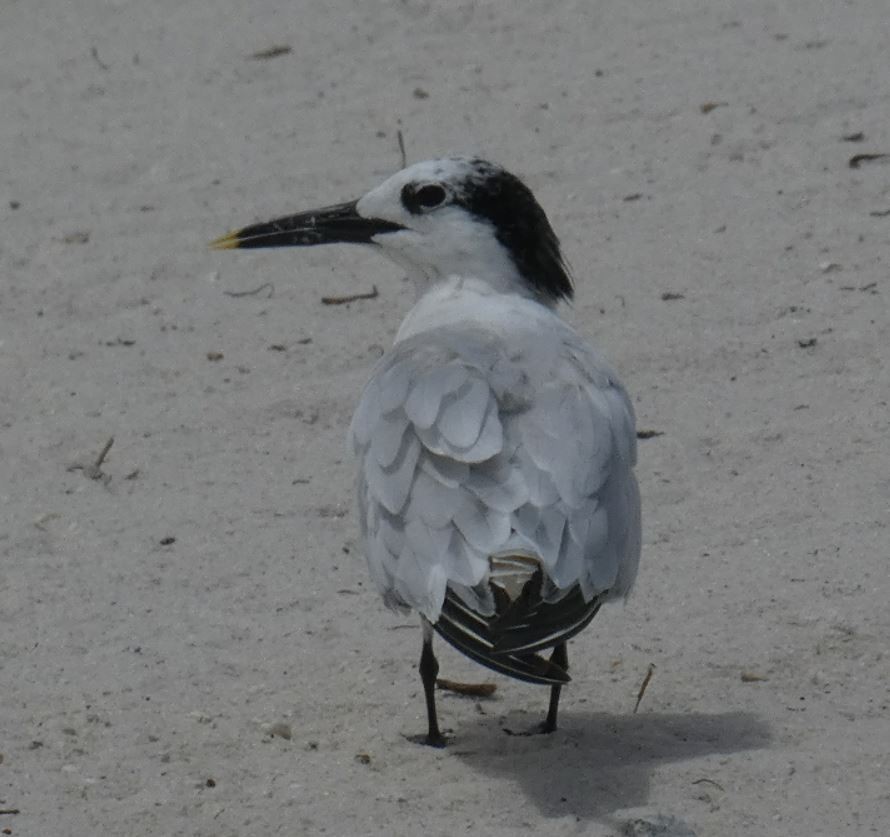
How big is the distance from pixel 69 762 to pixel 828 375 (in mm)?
2873

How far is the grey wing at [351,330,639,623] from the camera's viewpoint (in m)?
4.52

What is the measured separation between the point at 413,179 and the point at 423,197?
56 mm

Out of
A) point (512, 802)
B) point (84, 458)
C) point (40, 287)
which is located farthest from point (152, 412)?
point (512, 802)

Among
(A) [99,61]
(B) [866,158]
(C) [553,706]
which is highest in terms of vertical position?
(A) [99,61]

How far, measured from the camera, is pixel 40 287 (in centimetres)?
767

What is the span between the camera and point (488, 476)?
465 cm

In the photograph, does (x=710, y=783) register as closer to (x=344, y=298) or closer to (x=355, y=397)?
(x=355, y=397)

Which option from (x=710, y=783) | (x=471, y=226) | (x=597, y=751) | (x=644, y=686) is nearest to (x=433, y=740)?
(x=597, y=751)

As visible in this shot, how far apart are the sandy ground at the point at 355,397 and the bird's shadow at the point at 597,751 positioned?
0.05 ft

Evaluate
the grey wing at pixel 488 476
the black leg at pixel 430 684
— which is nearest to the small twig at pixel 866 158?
the grey wing at pixel 488 476

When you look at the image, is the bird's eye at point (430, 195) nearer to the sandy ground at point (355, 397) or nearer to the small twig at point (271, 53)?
the sandy ground at point (355, 397)

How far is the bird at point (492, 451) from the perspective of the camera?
446 centimetres

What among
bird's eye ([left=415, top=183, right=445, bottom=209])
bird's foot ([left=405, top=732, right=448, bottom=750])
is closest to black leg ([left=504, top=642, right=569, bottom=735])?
bird's foot ([left=405, top=732, right=448, bottom=750])

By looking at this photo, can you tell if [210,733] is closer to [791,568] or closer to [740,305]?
[791,568]
